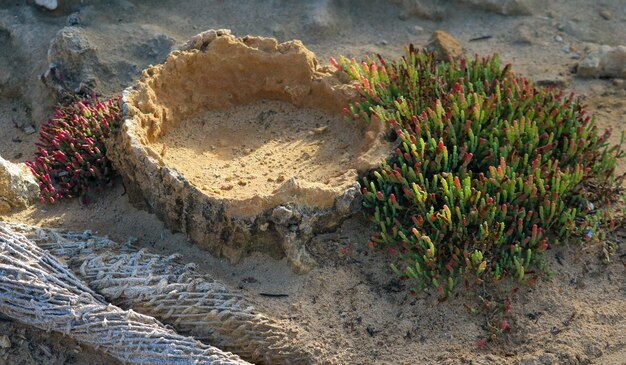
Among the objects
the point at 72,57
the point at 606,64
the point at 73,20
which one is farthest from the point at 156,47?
the point at 606,64

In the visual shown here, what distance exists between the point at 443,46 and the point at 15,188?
15.9 ft

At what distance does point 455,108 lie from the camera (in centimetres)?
605

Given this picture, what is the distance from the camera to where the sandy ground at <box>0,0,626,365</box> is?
5.32 metres

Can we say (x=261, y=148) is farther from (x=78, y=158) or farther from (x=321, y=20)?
(x=321, y=20)

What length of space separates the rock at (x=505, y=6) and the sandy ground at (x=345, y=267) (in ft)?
2.06

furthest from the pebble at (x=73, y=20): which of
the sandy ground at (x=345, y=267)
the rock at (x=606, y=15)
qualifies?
the rock at (x=606, y=15)

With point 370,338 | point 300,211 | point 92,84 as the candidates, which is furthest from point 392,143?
point 92,84

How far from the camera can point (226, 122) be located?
22.9 ft

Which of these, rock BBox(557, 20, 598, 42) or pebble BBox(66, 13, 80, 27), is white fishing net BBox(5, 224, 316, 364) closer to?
pebble BBox(66, 13, 80, 27)

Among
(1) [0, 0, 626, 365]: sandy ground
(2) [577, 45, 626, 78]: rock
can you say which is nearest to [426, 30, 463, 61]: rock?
(1) [0, 0, 626, 365]: sandy ground

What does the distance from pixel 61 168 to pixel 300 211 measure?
104 inches

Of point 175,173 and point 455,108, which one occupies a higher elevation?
point 455,108

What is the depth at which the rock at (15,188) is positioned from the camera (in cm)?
638

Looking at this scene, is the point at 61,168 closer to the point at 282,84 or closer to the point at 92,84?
the point at 92,84
